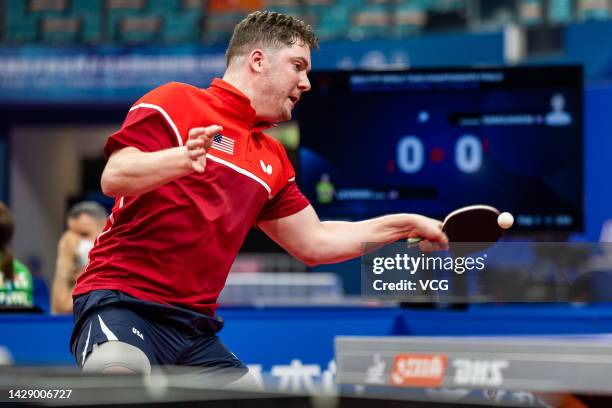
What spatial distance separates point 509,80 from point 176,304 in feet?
10.6

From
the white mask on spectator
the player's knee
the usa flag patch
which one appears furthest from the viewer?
the white mask on spectator

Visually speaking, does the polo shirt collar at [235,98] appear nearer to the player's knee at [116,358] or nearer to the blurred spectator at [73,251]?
the player's knee at [116,358]

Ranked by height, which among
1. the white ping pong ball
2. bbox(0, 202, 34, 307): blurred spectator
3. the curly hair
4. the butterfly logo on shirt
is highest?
the curly hair

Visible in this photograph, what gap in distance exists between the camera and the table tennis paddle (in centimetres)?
201

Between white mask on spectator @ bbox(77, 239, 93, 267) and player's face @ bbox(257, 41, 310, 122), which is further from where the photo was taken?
white mask on spectator @ bbox(77, 239, 93, 267)

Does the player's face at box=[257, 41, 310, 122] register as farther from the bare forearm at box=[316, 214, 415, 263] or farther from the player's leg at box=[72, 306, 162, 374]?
the player's leg at box=[72, 306, 162, 374]

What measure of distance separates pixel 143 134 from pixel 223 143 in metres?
0.26

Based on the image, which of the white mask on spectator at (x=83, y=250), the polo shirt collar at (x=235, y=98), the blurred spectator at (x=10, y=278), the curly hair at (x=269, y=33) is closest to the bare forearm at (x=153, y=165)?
the polo shirt collar at (x=235, y=98)

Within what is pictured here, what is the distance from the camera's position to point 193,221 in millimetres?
2373

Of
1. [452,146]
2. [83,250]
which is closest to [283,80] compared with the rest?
[452,146]

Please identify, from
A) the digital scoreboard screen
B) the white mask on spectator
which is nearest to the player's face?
the digital scoreboard screen

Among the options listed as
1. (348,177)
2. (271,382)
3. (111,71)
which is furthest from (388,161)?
(111,71)

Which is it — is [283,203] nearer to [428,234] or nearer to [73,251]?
[428,234]

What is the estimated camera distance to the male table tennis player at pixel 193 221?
2.26m
